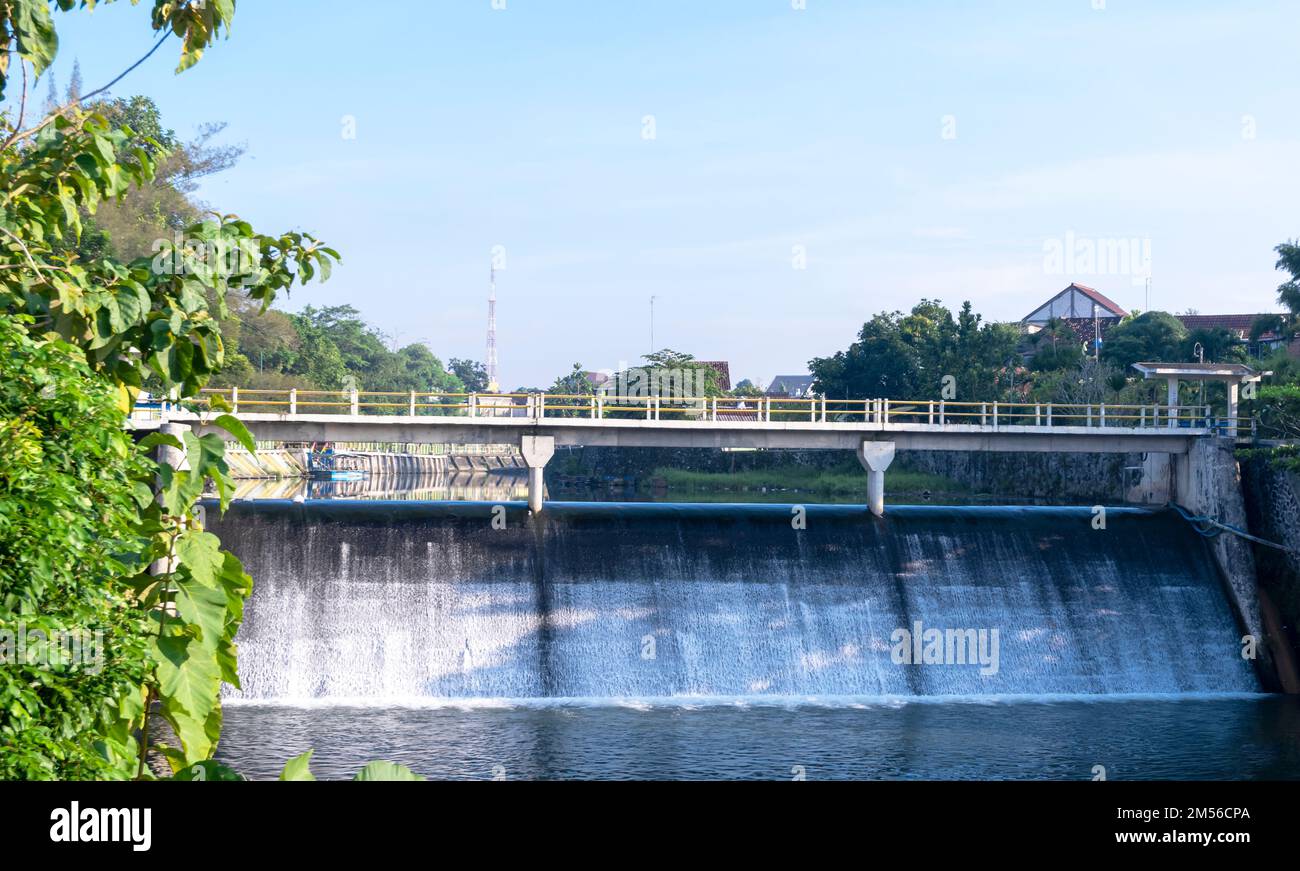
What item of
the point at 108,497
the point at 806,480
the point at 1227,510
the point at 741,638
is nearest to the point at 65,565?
the point at 108,497

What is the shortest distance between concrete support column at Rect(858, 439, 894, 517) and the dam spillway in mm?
582

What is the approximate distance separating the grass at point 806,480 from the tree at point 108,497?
60682 millimetres

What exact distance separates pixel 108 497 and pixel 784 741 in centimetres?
2127

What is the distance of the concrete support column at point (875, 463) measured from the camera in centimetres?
3553

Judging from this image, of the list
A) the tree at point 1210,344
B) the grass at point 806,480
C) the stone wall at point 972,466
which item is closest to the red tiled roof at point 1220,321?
the tree at point 1210,344

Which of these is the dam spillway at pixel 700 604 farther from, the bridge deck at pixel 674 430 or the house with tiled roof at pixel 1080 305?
the house with tiled roof at pixel 1080 305

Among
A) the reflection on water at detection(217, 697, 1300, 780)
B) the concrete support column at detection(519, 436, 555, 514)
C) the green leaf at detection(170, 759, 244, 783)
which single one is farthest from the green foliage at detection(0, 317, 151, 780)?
the concrete support column at detection(519, 436, 555, 514)

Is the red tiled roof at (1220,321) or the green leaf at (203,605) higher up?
the red tiled roof at (1220,321)

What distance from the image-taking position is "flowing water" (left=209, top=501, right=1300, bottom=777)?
26359 mm

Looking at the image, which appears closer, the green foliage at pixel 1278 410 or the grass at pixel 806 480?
the green foliage at pixel 1278 410

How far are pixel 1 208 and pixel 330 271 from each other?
6.18 ft

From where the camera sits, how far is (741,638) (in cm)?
3147
